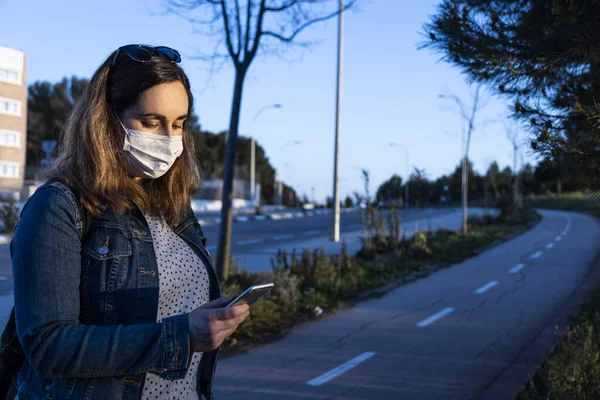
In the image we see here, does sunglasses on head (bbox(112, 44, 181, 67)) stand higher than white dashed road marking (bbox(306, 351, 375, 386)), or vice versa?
sunglasses on head (bbox(112, 44, 181, 67))

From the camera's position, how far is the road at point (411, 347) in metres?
5.76

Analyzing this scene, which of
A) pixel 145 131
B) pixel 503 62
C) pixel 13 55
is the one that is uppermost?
pixel 13 55

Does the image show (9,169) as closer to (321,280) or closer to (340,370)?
(321,280)

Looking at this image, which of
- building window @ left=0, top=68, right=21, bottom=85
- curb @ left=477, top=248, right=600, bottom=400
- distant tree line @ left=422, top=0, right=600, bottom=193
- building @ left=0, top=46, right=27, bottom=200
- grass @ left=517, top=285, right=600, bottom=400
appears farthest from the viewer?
building @ left=0, top=46, right=27, bottom=200

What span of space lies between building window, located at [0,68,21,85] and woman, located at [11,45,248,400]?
30.1 metres

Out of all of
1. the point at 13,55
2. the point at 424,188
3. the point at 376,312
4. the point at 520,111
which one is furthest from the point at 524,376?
the point at 13,55

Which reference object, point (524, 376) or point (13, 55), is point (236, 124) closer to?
point (524, 376)

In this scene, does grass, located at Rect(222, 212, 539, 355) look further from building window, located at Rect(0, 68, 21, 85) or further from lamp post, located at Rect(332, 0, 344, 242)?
building window, located at Rect(0, 68, 21, 85)

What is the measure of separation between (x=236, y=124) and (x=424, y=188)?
8769 millimetres

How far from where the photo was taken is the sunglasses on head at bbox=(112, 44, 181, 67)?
1797 millimetres

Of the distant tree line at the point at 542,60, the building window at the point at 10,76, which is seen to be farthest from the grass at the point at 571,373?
the building window at the point at 10,76

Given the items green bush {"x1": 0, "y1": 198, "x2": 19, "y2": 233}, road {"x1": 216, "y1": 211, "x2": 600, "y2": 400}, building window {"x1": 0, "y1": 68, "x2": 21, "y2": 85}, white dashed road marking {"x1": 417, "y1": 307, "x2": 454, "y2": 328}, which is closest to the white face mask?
road {"x1": 216, "y1": 211, "x2": 600, "y2": 400}

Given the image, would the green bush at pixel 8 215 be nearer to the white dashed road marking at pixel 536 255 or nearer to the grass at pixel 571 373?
the white dashed road marking at pixel 536 255

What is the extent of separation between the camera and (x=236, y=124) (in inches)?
330
